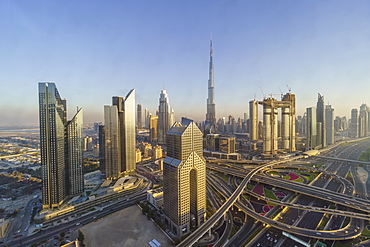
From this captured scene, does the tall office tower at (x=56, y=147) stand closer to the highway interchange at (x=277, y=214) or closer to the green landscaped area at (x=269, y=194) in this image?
the highway interchange at (x=277, y=214)

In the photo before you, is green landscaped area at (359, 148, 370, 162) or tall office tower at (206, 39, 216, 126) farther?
tall office tower at (206, 39, 216, 126)

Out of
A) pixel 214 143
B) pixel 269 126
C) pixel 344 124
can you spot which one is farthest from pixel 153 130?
pixel 344 124

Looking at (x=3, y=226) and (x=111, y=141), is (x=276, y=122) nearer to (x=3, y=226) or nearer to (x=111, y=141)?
(x=111, y=141)

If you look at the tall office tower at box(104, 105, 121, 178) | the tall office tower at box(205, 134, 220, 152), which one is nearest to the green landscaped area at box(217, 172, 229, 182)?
the tall office tower at box(205, 134, 220, 152)

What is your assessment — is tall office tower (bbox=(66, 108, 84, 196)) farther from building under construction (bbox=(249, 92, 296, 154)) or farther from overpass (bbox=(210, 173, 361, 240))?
building under construction (bbox=(249, 92, 296, 154))

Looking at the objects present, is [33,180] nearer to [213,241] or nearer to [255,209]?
[213,241]

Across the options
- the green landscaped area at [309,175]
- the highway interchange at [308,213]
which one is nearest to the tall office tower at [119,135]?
the highway interchange at [308,213]

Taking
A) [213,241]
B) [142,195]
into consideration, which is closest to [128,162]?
A: [142,195]
